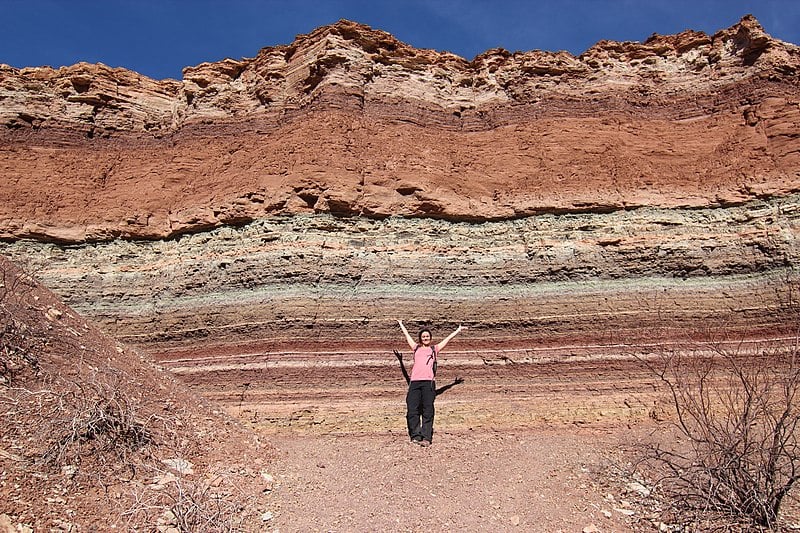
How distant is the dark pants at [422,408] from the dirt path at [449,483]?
0.67 ft

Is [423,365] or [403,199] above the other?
[403,199]

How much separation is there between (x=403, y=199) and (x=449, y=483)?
5.00 m

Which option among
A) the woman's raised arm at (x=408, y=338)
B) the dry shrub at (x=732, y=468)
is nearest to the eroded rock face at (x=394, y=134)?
the woman's raised arm at (x=408, y=338)

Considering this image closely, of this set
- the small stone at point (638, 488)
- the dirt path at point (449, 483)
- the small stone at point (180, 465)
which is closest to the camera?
the dirt path at point (449, 483)

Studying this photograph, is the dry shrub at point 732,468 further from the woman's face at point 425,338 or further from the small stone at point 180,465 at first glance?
the small stone at point 180,465

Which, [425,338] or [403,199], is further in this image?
[403,199]

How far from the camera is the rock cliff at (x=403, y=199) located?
854 cm

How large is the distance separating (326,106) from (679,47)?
23.4 ft

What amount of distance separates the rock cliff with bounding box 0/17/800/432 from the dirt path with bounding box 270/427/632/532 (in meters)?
1.23

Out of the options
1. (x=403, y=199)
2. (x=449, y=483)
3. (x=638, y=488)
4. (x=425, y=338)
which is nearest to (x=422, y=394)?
(x=425, y=338)

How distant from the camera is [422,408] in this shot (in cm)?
742

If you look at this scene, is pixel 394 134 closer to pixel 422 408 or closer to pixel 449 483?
pixel 422 408

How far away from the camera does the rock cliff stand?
336 inches

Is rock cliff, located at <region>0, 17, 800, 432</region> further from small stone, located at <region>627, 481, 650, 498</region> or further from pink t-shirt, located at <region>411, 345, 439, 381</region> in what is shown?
small stone, located at <region>627, 481, 650, 498</region>
